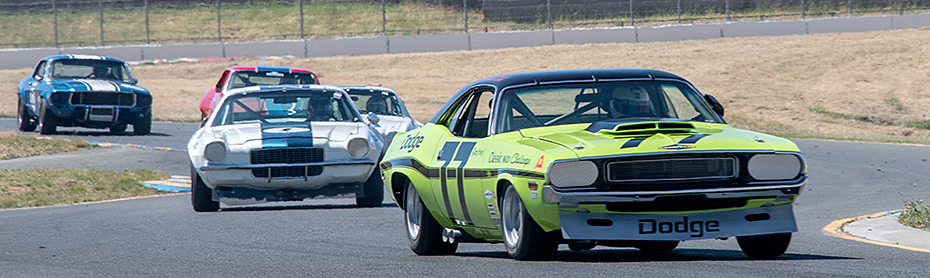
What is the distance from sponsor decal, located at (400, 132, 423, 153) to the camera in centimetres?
797

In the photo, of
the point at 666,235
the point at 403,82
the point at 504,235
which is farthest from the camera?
the point at 403,82

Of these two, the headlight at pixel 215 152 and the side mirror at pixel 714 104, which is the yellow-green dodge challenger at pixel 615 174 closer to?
the side mirror at pixel 714 104

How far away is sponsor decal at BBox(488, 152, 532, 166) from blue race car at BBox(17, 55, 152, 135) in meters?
16.7

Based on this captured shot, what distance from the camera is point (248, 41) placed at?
41.8 meters

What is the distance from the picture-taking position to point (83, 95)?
2169cm

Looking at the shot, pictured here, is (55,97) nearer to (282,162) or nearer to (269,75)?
(269,75)

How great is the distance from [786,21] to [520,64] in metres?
9.85

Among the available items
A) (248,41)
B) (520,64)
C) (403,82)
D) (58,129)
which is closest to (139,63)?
(248,41)

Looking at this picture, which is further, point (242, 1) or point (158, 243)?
point (242, 1)

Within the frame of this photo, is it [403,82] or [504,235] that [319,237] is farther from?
[403,82]

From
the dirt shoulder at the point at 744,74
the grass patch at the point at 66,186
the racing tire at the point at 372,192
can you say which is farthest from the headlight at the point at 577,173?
the dirt shoulder at the point at 744,74

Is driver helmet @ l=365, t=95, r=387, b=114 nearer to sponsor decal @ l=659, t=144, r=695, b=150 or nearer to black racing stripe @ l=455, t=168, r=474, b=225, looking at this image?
black racing stripe @ l=455, t=168, r=474, b=225

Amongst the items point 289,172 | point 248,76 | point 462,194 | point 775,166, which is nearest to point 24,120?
point 248,76

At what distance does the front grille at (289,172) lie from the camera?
1099 centimetres
